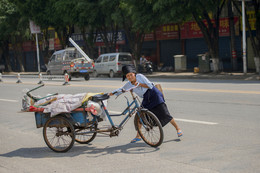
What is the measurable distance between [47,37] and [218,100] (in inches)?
1431

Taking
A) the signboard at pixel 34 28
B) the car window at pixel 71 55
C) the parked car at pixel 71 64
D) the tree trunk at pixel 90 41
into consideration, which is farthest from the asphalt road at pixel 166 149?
the signboard at pixel 34 28

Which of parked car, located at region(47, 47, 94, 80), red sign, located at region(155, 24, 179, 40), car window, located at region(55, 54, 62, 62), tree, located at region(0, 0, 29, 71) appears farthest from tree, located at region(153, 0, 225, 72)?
tree, located at region(0, 0, 29, 71)

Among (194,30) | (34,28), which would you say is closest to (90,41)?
(34,28)

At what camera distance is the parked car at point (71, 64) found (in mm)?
26812

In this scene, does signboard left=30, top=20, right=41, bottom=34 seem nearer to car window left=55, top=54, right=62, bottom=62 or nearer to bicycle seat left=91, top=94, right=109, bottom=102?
car window left=55, top=54, right=62, bottom=62

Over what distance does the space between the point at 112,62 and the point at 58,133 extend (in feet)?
73.6

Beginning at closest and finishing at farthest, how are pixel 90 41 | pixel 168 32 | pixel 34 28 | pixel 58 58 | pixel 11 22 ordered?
pixel 58 58 → pixel 168 32 → pixel 90 41 → pixel 34 28 → pixel 11 22

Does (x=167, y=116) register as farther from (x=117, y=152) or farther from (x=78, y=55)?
(x=78, y=55)

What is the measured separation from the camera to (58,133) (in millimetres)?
7062

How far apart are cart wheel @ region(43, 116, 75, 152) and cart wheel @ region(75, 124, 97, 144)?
0.19 meters

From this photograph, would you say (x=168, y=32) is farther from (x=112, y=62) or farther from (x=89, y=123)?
(x=89, y=123)

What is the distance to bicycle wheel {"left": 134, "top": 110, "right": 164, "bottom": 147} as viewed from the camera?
6.68 meters

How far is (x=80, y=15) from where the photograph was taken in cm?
3284

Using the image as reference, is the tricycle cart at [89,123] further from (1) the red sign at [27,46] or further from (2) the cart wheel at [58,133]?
(1) the red sign at [27,46]
